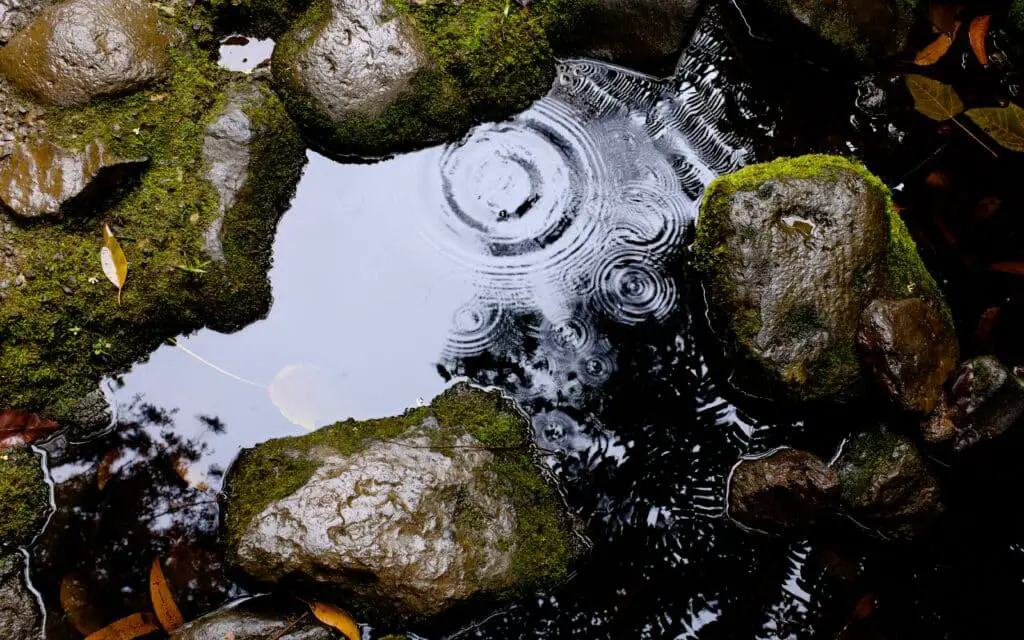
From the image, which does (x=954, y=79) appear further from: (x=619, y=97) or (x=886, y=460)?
(x=886, y=460)

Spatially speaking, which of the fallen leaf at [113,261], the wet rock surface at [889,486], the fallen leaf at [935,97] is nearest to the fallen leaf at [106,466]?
the fallen leaf at [113,261]

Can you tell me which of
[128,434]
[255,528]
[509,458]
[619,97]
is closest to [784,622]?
[509,458]

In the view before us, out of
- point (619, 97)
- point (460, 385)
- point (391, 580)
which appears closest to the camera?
point (391, 580)

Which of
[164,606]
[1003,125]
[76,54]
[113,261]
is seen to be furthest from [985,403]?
[76,54]

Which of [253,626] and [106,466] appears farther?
[106,466]

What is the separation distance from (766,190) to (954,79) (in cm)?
159

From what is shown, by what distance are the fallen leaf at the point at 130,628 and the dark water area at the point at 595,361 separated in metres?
0.06

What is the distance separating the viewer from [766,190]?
3393 millimetres

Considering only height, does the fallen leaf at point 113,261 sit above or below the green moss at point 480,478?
above

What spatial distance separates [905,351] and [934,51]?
1.82m

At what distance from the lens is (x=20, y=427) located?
3350mm

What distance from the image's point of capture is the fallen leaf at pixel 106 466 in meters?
3.49

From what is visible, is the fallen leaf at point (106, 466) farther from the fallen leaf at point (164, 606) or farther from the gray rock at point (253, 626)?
the gray rock at point (253, 626)

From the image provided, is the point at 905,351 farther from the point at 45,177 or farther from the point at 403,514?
the point at 45,177
